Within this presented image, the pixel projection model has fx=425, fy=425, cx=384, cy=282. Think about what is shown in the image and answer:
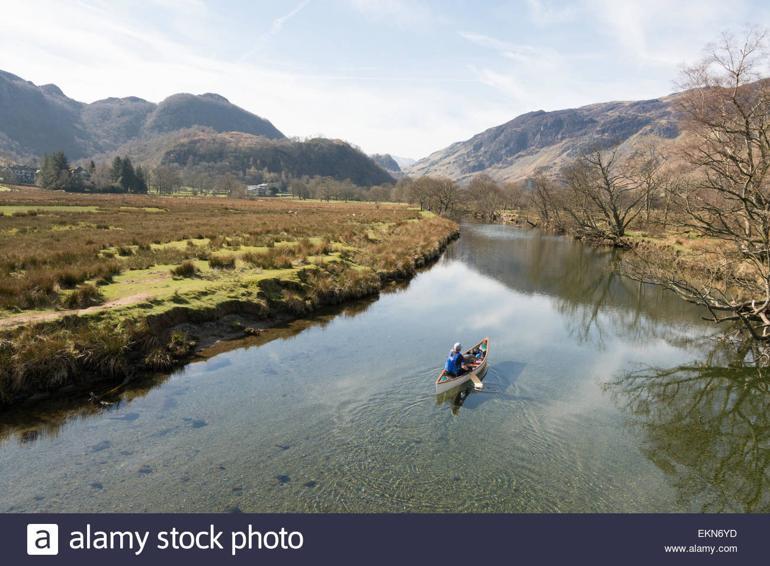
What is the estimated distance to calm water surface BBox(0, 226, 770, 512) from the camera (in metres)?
9.70

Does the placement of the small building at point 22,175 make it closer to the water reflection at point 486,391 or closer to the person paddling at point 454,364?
the person paddling at point 454,364

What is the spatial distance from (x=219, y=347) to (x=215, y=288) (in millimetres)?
4090

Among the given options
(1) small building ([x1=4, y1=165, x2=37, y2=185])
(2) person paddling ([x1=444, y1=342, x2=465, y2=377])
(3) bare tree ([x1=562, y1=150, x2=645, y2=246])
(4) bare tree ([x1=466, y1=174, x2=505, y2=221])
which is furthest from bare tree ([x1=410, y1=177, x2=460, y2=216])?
(1) small building ([x1=4, y1=165, x2=37, y2=185])

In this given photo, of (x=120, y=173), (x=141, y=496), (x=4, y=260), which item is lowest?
(x=141, y=496)

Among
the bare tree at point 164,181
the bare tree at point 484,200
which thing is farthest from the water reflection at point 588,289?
the bare tree at point 164,181

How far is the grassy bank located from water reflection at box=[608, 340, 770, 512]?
16129 mm

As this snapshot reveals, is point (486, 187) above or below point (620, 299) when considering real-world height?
above

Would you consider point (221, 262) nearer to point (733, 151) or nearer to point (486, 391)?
point (486, 391)

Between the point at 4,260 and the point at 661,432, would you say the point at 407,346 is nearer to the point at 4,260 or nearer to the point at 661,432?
the point at 661,432

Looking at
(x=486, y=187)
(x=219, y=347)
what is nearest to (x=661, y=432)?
(x=219, y=347)

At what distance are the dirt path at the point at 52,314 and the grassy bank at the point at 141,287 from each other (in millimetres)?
40

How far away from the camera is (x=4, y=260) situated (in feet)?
68.8

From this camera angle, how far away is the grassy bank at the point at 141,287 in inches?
544

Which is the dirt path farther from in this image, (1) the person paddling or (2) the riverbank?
(2) the riverbank
